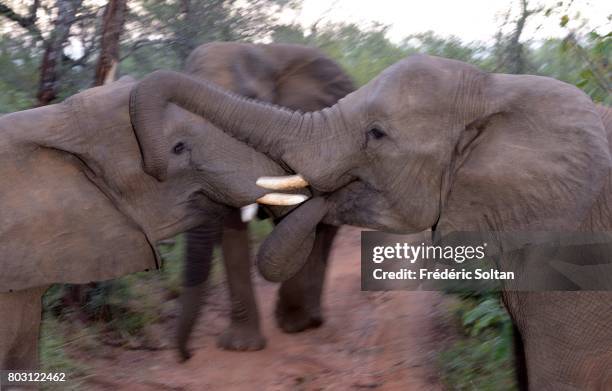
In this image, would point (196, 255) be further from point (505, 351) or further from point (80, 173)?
point (505, 351)

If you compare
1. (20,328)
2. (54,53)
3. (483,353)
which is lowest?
(483,353)

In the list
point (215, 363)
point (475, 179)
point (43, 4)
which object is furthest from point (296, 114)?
point (43, 4)

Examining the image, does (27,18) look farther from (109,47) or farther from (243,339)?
(243,339)

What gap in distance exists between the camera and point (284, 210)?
3.50m

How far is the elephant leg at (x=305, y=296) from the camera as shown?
5137 mm

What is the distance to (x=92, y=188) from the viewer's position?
352 cm

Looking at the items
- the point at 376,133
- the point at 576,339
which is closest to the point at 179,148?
the point at 376,133

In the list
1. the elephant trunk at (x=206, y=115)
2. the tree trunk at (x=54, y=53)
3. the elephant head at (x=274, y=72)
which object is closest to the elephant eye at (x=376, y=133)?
the elephant trunk at (x=206, y=115)

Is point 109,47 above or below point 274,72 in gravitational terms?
below

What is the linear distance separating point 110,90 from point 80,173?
1.15ft

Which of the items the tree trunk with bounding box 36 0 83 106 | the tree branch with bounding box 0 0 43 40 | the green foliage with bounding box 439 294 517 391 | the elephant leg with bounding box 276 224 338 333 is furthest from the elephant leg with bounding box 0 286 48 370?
the tree branch with bounding box 0 0 43 40

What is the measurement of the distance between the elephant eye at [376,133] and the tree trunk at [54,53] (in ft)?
9.12

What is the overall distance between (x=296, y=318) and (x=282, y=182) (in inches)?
75.8

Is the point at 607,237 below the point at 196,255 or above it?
above
